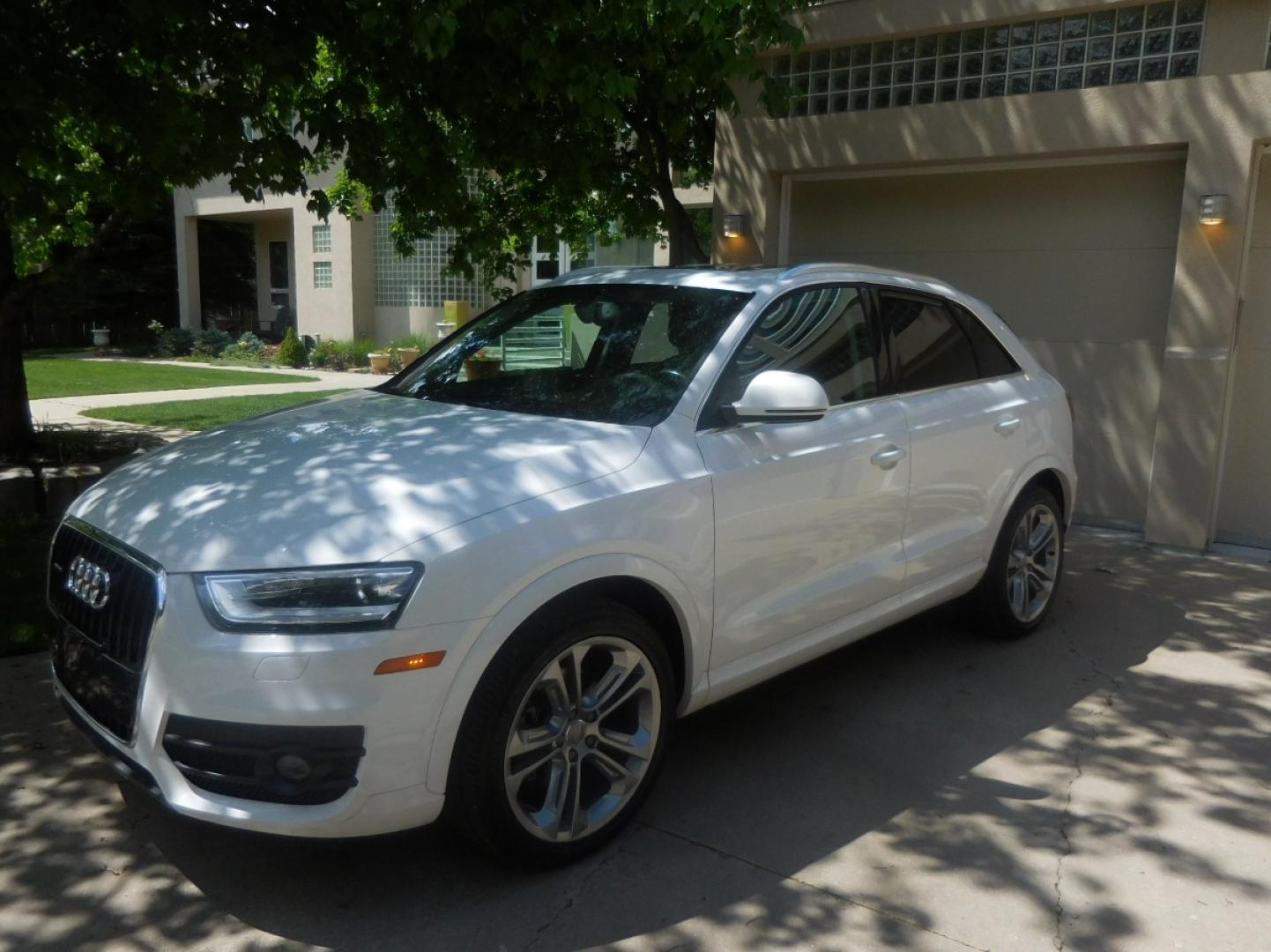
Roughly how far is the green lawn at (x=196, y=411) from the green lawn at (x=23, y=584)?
189 inches

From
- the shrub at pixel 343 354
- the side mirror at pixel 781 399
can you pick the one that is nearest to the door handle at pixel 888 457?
the side mirror at pixel 781 399

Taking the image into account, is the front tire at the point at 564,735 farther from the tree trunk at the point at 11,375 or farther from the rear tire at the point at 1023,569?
the tree trunk at the point at 11,375

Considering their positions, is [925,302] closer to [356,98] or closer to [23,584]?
[356,98]

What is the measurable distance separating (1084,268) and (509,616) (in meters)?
6.22

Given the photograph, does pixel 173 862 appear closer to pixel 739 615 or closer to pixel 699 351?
pixel 739 615

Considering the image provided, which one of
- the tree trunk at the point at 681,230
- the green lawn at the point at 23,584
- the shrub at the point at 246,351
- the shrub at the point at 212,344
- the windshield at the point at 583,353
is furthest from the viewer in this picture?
the shrub at the point at 212,344

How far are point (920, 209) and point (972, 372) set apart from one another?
12.1ft

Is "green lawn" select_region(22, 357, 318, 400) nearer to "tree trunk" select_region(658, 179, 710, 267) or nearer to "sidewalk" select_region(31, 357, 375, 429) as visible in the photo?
"sidewalk" select_region(31, 357, 375, 429)

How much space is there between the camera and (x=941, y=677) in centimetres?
501

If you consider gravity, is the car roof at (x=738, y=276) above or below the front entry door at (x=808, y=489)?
above

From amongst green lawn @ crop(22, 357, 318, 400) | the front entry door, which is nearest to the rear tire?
the front entry door

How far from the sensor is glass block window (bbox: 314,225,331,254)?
78.8 ft

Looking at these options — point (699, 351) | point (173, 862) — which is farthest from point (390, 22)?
point (173, 862)

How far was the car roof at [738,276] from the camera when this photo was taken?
14.0 ft
